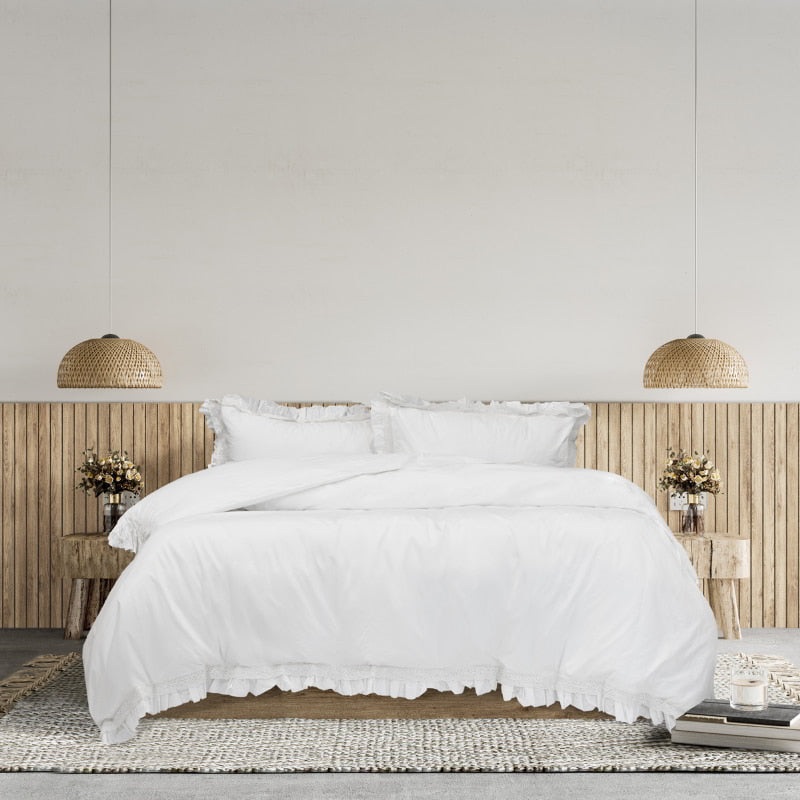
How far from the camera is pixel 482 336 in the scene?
5.24 metres

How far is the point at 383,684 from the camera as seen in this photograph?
3.10 m

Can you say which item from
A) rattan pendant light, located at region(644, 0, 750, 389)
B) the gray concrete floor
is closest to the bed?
the gray concrete floor

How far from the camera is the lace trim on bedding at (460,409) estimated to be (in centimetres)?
461

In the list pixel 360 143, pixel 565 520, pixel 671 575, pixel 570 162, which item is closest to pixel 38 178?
pixel 360 143

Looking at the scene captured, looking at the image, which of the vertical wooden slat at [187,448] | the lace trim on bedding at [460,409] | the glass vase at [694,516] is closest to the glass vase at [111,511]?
the vertical wooden slat at [187,448]

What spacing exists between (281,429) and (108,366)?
854mm

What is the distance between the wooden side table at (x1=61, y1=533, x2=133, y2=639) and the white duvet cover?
1.51 meters

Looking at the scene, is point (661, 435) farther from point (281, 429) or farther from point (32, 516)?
point (32, 516)

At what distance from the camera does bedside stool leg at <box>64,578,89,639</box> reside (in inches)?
186

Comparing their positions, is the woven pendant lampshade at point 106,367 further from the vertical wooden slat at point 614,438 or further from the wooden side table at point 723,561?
the wooden side table at point 723,561

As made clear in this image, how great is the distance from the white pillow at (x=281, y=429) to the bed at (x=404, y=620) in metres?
1.36

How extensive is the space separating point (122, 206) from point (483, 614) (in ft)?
10.4

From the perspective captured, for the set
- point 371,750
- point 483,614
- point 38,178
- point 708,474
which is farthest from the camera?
point 38,178

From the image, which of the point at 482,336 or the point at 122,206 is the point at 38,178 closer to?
the point at 122,206
